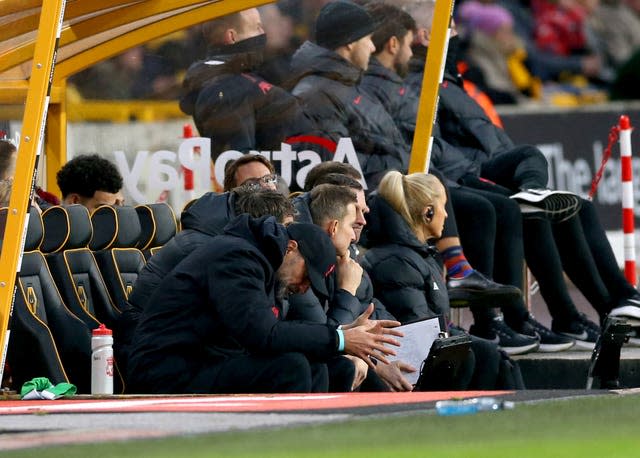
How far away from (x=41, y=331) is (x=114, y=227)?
3.27ft

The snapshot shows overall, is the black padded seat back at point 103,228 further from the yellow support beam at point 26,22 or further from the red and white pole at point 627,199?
the red and white pole at point 627,199

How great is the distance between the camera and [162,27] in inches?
413

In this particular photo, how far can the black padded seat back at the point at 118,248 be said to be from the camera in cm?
914

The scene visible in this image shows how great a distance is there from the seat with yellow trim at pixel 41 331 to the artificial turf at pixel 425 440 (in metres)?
2.34

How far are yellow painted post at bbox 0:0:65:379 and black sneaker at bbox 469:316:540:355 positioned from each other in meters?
3.56

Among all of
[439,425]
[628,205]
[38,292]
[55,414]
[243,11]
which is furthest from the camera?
[628,205]

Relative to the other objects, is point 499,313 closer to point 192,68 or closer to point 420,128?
point 420,128

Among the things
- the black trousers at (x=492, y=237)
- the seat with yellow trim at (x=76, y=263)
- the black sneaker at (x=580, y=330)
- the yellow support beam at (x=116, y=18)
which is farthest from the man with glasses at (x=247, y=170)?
the black sneaker at (x=580, y=330)

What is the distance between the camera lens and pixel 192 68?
1064 cm

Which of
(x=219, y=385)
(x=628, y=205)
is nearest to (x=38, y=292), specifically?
(x=219, y=385)

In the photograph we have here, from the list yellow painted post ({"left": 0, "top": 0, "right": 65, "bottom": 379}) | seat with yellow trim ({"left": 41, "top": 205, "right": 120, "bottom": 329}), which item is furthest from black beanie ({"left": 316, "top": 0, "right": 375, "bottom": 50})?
yellow painted post ({"left": 0, "top": 0, "right": 65, "bottom": 379})

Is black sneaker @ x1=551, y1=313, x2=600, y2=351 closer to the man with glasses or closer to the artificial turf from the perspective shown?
the man with glasses

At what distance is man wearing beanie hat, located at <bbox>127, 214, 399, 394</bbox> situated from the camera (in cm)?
770

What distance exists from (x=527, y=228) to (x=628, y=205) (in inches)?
44.6
